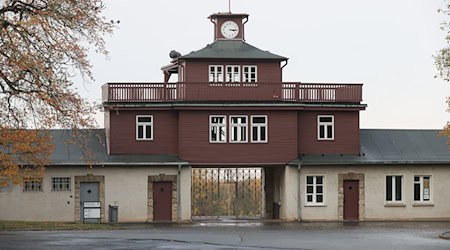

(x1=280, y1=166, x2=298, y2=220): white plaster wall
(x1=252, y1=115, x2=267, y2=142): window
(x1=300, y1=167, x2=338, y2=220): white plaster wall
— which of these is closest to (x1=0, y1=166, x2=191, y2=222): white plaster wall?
(x1=252, y1=115, x2=267, y2=142): window

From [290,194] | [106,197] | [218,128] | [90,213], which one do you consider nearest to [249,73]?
[218,128]

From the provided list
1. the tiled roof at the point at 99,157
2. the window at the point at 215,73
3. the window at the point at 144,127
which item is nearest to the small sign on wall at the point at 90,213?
the tiled roof at the point at 99,157

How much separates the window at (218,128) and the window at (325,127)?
4865 millimetres

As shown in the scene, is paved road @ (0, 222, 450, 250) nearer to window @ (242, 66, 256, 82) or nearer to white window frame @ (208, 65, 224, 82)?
white window frame @ (208, 65, 224, 82)

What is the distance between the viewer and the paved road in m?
28.8

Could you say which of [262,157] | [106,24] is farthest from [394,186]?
[106,24]

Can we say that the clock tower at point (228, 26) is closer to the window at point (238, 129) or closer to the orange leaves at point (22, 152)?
the window at point (238, 129)

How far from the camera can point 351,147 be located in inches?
1972

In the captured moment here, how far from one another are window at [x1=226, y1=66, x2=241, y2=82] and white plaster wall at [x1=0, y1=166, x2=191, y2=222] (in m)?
5.20

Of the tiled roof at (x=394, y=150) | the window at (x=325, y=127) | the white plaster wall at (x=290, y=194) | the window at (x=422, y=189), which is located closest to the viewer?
the white plaster wall at (x=290, y=194)

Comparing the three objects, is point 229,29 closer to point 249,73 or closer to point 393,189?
point 249,73

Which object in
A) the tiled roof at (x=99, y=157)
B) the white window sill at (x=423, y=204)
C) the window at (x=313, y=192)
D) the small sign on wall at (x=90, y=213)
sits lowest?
the small sign on wall at (x=90, y=213)

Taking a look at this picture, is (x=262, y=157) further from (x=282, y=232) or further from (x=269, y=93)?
(x=282, y=232)

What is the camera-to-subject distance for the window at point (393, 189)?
1941 inches
